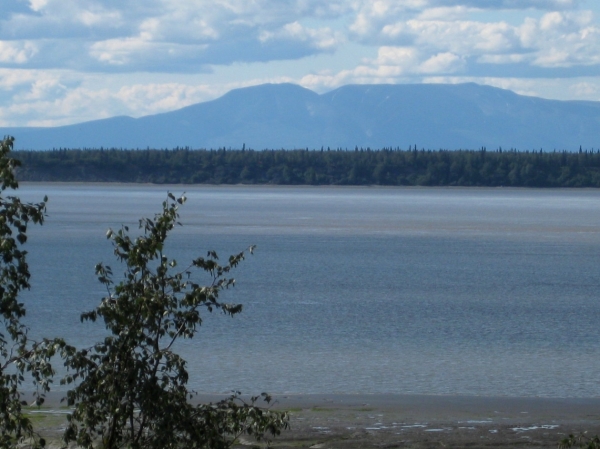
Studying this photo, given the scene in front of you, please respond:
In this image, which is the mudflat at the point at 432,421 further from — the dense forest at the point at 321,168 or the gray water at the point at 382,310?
the dense forest at the point at 321,168

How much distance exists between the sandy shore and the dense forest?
133930 millimetres

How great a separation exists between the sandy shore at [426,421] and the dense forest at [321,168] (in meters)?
134

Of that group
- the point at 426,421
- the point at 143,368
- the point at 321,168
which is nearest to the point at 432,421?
the point at 426,421

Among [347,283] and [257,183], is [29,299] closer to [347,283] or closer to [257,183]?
[347,283]

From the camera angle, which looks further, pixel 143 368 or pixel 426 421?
pixel 426 421

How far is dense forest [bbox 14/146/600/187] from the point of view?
14538 centimetres

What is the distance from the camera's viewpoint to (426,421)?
11367 millimetres

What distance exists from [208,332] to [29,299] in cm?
616

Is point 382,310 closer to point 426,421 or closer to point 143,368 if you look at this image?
point 426,421

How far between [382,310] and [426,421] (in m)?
10.4

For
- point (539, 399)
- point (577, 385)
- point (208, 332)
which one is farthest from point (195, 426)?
point (208, 332)

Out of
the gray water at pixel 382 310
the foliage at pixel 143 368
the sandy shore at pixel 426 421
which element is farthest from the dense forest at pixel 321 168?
the foliage at pixel 143 368

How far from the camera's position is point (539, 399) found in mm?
12859

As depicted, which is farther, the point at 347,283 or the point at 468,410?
the point at 347,283
